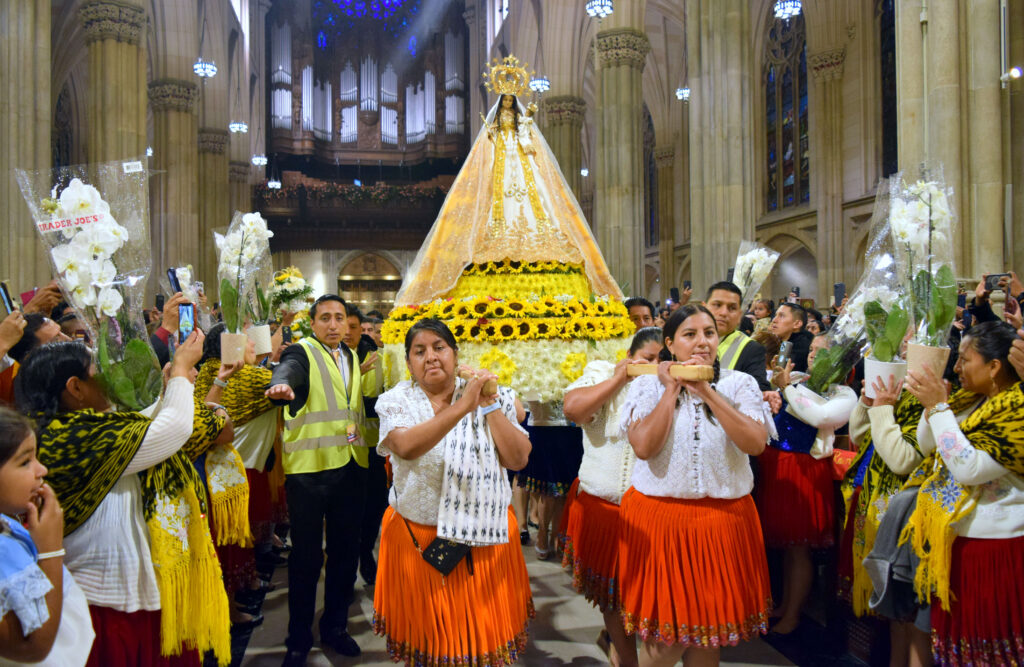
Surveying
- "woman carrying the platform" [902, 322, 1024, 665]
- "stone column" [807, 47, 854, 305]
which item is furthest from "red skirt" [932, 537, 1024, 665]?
"stone column" [807, 47, 854, 305]

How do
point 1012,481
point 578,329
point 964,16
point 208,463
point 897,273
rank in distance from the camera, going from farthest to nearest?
point 964,16, point 578,329, point 208,463, point 897,273, point 1012,481

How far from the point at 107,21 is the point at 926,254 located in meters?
13.5

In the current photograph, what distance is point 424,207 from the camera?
23.7 meters

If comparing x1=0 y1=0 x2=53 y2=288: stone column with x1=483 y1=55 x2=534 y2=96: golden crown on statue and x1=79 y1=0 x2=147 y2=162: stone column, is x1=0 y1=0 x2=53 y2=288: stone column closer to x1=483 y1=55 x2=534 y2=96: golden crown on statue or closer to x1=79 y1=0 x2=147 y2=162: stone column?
x1=79 y1=0 x2=147 y2=162: stone column

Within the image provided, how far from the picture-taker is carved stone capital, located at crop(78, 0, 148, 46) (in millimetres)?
12195

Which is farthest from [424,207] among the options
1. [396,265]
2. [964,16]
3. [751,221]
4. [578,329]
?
[578,329]

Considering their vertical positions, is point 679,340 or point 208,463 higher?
point 679,340

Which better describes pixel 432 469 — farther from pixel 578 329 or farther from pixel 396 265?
pixel 396 265

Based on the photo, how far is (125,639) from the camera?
7.57ft

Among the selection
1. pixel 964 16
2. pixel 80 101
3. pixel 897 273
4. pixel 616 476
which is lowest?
pixel 616 476

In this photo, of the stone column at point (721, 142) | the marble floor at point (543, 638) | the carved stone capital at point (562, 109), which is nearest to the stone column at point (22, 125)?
the marble floor at point (543, 638)

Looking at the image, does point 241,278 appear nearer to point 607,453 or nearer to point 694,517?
point 607,453

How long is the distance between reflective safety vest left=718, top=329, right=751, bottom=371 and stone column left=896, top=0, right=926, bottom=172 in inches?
149

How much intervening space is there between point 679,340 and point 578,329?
1.41m
